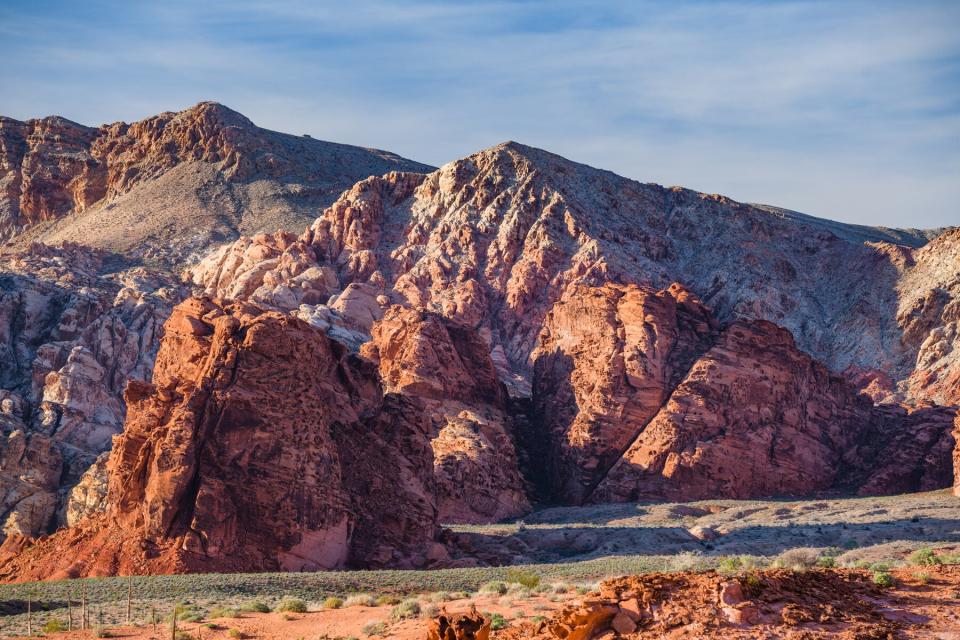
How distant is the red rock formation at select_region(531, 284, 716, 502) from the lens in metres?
86.4

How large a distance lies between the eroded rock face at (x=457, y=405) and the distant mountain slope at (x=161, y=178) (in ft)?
251

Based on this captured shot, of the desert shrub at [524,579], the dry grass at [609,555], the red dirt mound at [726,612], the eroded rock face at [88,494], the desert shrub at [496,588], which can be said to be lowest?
the eroded rock face at [88,494]

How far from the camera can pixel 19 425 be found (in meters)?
91.8

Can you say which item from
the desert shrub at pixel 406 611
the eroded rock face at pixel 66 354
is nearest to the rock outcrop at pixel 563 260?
the eroded rock face at pixel 66 354

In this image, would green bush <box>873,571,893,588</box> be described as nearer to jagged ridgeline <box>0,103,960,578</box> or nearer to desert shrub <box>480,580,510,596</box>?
desert shrub <box>480,580,510,596</box>

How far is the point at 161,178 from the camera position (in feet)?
595

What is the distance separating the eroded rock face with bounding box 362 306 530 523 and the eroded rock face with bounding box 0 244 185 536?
67.0 feet

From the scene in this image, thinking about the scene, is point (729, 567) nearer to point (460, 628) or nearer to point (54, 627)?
point (460, 628)

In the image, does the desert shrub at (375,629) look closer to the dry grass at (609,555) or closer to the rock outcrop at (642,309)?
the dry grass at (609,555)

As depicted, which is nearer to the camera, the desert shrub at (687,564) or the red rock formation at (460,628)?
the red rock formation at (460,628)

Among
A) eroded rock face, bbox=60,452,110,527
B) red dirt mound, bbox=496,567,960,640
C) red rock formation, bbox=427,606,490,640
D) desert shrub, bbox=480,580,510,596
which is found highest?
red dirt mound, bbox=496,567,960,640

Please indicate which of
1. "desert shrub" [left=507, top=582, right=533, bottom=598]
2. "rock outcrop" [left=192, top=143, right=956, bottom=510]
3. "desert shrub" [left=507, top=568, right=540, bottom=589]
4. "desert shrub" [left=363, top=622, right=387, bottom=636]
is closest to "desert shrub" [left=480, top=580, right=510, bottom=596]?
"desert shrub" [left=507, top=582, right=533, bottom=598]

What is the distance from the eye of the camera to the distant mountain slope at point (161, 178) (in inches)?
6644

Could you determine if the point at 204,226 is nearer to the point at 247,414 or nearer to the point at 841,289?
the point at 841,289
